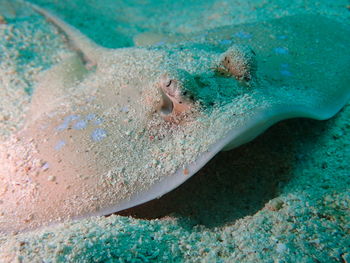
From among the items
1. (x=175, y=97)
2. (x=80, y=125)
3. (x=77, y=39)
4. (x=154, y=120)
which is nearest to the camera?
(x=175, y=97)

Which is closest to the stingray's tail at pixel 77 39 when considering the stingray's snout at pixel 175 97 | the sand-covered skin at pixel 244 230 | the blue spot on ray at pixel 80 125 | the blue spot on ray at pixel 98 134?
the blue spot on ray at pixel 80 125

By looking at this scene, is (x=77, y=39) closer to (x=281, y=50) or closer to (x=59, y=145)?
(x=59, y=145)

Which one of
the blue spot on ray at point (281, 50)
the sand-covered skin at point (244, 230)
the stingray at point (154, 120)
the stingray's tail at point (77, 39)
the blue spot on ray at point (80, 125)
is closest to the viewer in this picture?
the sand-covered skin at point (244, 230)

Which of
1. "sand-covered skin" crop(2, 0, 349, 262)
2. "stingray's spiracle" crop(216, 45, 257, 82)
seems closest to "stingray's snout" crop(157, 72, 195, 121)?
"stingray's spiracle" crop(216, 45, 257, 82)

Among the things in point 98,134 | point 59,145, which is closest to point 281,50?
point 98,134

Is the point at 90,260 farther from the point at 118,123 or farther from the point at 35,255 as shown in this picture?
the point at 118,123

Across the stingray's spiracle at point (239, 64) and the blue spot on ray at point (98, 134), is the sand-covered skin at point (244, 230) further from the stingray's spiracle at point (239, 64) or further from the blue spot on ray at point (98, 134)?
the stingray's spiracle at point (239, 64)
